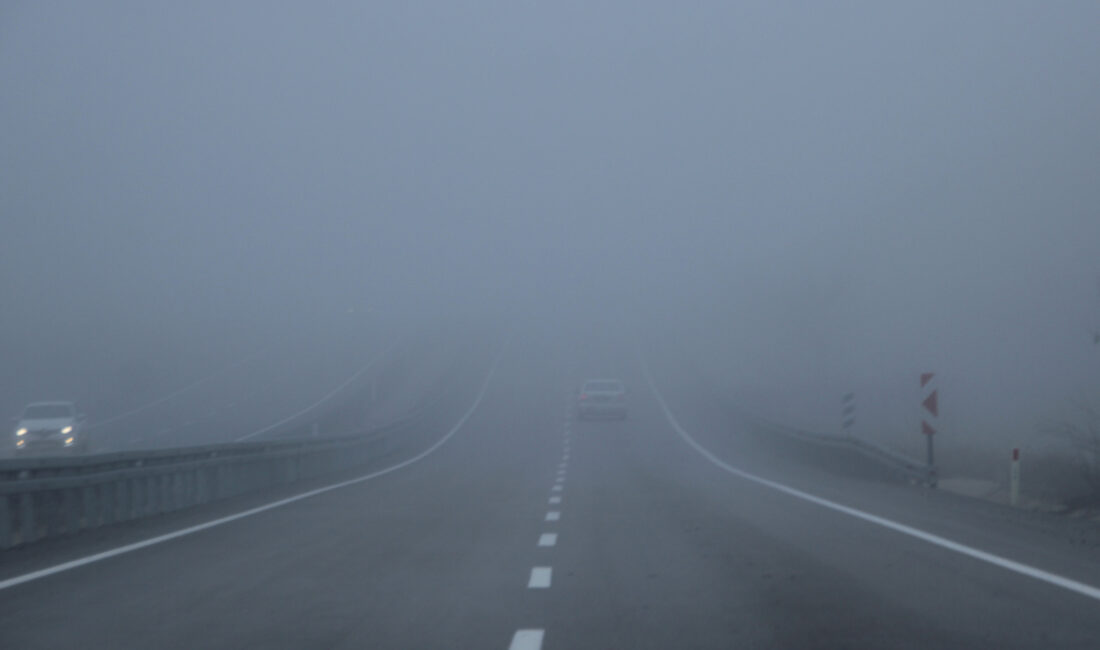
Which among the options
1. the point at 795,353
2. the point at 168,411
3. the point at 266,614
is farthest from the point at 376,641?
the point at 795,353

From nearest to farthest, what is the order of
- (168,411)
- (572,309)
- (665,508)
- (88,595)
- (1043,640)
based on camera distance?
1. (1043,640)
2. (88,595)
3. (665,508)
4. (168,411)
5. (572,309)

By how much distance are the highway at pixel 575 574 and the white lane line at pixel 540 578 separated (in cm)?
3

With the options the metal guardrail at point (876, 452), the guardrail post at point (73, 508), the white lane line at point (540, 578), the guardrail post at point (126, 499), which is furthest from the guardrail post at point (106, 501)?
the metal guardrail at point (876, 452)

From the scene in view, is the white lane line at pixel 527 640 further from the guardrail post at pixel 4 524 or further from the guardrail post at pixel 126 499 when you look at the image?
the guardrail post at pixel 126 499

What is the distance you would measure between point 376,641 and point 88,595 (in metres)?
3.27

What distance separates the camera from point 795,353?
85750mm

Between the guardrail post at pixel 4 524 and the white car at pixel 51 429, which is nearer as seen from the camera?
the guardrail post at pixel 4 524

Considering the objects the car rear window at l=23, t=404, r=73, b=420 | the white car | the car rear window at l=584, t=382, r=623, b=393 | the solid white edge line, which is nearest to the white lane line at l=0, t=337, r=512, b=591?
the solid white edge line

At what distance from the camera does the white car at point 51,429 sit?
3566 centimetres

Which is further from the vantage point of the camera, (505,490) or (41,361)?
(41,361)

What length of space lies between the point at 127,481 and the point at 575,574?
27.3 feet

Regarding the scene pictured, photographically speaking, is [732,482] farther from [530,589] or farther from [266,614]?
[266,614]

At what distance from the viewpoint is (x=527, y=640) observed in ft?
27.7

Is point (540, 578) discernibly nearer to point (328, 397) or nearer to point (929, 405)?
point (929, 405)
